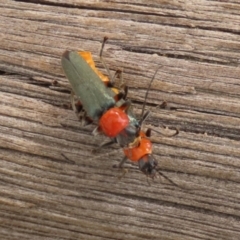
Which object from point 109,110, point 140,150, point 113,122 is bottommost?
point 140,150

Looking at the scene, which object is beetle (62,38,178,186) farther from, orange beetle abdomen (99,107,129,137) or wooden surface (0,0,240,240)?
wooden surface (0,0,240,240)

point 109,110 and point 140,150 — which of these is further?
point 109,110

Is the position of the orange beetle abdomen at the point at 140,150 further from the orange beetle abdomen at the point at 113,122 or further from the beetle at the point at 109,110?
the orange beetle abdomen at the point at 113,122

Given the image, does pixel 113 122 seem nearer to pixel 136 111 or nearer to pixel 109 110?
pixel 109 110

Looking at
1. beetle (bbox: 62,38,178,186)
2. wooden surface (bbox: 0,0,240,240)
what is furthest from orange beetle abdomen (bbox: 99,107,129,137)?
wooden surface (bbox: 0,0,240,240)

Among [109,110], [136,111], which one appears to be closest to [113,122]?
[109,110]

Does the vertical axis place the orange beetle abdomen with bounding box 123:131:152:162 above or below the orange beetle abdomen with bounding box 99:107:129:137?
below

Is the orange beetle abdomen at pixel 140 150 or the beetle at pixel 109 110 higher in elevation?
the beetle at pixel 109 110

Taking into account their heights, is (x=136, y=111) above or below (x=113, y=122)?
above

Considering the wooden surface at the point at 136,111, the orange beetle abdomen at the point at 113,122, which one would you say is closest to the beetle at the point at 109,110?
the orange beetle abdomen at the point at 113,122
